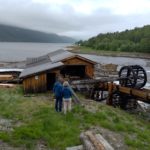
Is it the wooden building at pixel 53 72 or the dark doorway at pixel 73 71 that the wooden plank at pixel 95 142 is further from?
the dark doorway at pixel 73 71

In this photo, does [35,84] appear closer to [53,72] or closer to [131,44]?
[53,72]

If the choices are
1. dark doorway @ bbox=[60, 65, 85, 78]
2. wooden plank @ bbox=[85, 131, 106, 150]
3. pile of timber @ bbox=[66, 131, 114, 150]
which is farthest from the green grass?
dark doorway @ bbox=[60, 65, 85, 78]

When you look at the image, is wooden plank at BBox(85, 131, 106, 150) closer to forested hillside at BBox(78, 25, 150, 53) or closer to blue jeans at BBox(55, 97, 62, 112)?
blue jeans at BBox(55, 97, 62, 112)

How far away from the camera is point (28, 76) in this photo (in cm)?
2956

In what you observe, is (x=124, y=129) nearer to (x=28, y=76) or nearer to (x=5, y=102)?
(x=5, y=102)

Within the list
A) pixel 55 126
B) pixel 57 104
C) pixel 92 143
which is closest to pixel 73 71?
pixel 57 104

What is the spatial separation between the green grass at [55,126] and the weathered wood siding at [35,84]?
7.24 meters

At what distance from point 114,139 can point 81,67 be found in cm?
2248

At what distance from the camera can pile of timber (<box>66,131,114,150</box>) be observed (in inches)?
497

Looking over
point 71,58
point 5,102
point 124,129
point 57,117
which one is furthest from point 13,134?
A: point 71,58

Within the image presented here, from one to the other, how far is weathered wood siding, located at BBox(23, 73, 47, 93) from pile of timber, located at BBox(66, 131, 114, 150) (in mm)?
15464

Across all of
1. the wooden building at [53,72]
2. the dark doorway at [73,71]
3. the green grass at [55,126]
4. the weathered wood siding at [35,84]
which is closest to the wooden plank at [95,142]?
the green grass at [55,126]

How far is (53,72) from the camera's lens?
1194 inches

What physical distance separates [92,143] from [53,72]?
1756cm
